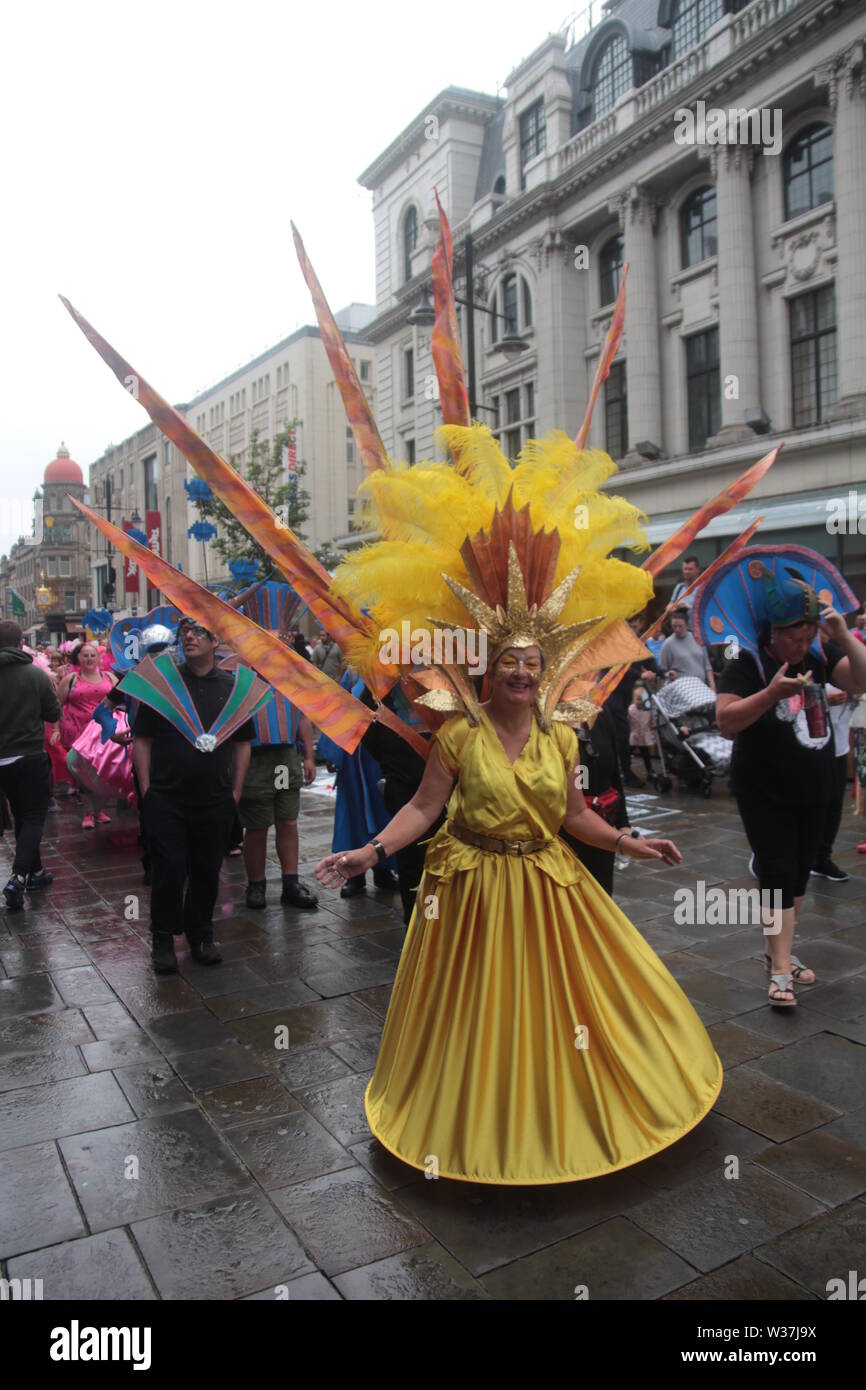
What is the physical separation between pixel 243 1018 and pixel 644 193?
2337 cm

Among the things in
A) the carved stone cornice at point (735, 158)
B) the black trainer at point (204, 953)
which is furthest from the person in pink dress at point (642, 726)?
the carved stone cornice at point (735, 158)

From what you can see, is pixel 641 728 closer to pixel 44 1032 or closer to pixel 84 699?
pixel 84 699

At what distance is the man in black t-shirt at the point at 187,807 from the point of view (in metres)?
5.16

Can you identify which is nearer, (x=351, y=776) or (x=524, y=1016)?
(x=524, y=1016)

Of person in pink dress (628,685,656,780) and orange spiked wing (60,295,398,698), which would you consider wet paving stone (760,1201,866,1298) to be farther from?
person in pink dress (628,685,656,780)

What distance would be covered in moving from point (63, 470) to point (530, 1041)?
9681 centimetres

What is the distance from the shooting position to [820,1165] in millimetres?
3012

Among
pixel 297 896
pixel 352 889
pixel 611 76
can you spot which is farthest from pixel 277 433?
pixel 297 896

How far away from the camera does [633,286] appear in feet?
75.3

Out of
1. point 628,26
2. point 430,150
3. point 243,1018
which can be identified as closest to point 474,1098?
point 243,1018

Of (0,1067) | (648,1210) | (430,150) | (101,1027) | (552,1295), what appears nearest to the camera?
(552,1295)

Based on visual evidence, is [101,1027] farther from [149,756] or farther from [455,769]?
[455,769]

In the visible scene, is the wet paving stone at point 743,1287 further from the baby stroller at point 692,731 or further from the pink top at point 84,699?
the pink top at point 84,699

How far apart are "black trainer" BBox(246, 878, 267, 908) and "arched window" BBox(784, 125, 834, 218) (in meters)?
18.7
